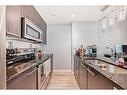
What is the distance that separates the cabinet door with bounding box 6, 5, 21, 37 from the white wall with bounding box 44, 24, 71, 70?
18.0 feet

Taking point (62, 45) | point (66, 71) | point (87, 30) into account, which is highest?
point (87, 30)

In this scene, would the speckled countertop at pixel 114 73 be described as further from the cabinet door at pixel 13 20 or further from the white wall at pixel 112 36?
the white wall at pixel 112 36

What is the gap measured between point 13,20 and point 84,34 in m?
5.33

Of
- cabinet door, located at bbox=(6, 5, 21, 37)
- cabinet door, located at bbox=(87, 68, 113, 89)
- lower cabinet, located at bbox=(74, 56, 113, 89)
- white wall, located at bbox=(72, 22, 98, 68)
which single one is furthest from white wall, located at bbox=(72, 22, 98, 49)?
cabinet door, located at bbox=(87, 68, 113, 89)

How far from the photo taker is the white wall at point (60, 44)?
8.30 metres

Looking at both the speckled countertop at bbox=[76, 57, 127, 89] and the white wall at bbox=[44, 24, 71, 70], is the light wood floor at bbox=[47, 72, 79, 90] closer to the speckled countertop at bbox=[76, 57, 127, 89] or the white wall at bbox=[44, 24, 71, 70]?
the white wall at bbox=[44, 24, 71, 70]

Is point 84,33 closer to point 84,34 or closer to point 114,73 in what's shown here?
point 84,34

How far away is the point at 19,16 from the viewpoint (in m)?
2.87

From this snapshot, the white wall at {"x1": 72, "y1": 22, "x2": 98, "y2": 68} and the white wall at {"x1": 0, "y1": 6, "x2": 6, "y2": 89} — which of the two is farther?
the white wall at {"x1": 72, "y1": 22, "x2": 98, "y2": 68}

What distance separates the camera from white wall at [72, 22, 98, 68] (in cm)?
759

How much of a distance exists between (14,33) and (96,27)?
5.50 meters

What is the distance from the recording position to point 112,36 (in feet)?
22.0
